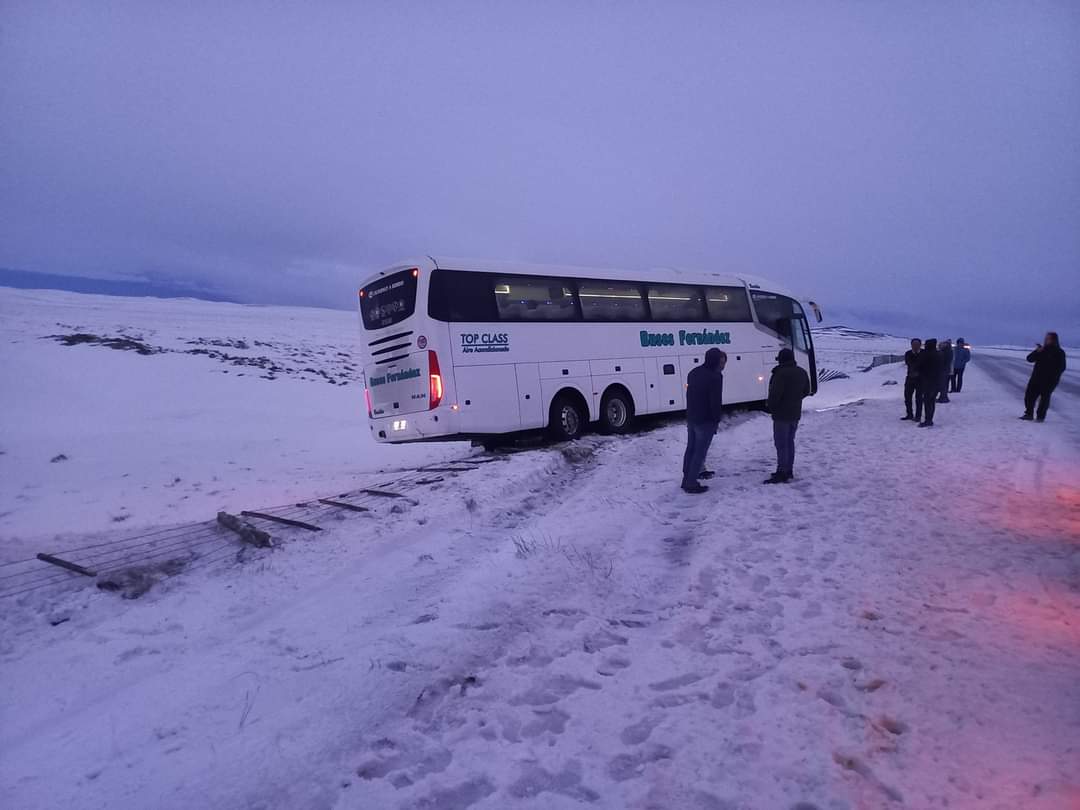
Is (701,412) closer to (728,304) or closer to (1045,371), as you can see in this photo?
(728,304)

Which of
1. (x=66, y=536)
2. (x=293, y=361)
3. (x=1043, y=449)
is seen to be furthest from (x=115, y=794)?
(x=293, y=361)

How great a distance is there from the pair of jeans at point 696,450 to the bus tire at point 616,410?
5073 millimetres

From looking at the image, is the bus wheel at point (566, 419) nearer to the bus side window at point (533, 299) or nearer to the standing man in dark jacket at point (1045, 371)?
the bus side window at point (533, 299)

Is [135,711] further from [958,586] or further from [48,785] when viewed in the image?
[958,586]

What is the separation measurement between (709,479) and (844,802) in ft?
21.7

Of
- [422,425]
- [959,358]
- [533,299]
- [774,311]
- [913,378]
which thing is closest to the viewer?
[422,425]

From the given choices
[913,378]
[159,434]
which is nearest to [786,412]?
[913,378]

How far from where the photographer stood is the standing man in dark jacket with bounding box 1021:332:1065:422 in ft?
41.0

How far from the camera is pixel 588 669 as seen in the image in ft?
12.4

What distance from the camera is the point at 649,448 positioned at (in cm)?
1180

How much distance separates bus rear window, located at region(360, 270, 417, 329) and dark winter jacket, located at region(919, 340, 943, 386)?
37.7 feet

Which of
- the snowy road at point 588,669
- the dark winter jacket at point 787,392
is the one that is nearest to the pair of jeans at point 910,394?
the dark winter jacket at point 787,392

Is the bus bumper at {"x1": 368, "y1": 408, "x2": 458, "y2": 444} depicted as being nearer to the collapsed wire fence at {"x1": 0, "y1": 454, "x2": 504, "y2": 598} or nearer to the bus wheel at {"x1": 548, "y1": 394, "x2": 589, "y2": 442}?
the collapsed wire fence at {"x1": 0, "y1": 454, "x2": 504, "y2": 598}

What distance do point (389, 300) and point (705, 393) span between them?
259 inches
